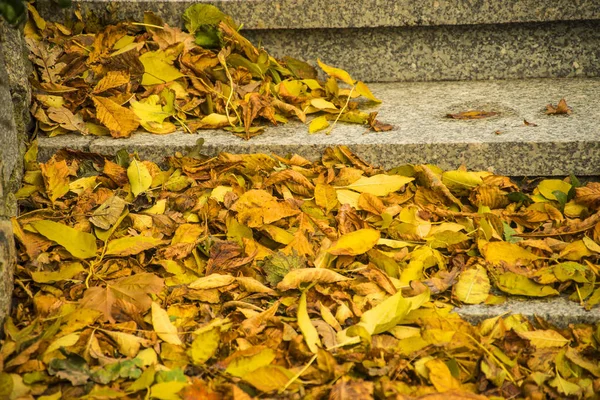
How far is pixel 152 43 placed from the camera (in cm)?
220

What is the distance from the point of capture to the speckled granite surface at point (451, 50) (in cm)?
239

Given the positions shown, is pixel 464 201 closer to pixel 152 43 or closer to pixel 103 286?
pixel 103 286

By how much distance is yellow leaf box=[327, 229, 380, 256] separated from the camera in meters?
1.60

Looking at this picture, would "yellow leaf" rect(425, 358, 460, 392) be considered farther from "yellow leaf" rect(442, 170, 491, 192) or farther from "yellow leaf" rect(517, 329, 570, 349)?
"yellow leaf" rect(442, 170, 491, 192)

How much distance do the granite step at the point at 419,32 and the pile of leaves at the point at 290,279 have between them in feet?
2.27

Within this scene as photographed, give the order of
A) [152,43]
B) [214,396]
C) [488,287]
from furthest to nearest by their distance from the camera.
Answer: [152,43]
[488,287]
[214,396]

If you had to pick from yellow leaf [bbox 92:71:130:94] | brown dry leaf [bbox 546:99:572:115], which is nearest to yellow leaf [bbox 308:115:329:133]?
yellow leaf [bbox 92:71:130:94]

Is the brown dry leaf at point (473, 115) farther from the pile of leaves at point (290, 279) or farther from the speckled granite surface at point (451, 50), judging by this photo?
the speckled granite surface at point (451, 50)

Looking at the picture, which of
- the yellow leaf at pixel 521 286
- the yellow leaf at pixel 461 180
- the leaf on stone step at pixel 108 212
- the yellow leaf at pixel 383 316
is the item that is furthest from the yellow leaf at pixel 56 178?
the yellow leaf at pixel 521 286

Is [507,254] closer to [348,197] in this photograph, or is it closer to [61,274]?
[348,197]

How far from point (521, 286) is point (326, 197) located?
57 cm

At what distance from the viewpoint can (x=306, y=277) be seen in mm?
1518

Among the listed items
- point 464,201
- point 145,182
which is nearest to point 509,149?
point 464,201

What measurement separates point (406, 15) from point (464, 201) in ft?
2.77
